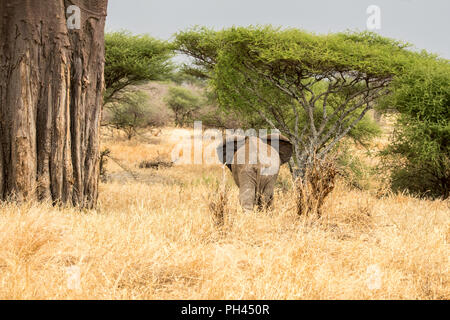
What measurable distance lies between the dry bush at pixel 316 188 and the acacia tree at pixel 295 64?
296 cm

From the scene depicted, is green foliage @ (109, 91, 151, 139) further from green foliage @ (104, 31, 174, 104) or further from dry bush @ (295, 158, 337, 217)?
dry bush @ (295, 158, 337, 217)

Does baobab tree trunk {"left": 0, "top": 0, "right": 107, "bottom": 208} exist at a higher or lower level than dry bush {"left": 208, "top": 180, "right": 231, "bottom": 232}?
higher

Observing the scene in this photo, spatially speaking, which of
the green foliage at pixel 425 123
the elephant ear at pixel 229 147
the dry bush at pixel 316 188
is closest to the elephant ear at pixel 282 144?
the elephant ear at pixel 229 147

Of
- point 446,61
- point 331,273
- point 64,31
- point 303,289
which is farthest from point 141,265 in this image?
point 446,61

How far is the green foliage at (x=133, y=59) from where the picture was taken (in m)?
12.7

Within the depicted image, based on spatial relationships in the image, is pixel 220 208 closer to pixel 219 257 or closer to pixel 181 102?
pixel 219 257

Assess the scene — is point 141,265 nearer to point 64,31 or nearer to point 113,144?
point 64,31

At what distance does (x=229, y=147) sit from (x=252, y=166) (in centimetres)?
75

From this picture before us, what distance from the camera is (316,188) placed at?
199 inches

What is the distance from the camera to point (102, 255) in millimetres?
3518

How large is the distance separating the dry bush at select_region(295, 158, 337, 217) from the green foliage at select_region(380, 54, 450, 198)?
4.63m

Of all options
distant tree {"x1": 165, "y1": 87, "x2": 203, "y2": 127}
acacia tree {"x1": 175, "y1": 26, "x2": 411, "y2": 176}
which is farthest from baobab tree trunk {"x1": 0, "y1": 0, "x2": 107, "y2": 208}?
distant tree {"x1": 165, "y1": 87, "x2": 203, "y2": 127}

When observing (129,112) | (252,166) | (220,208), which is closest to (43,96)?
(220,208)

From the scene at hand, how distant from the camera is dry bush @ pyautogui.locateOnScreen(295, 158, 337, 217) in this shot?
16.5ft
